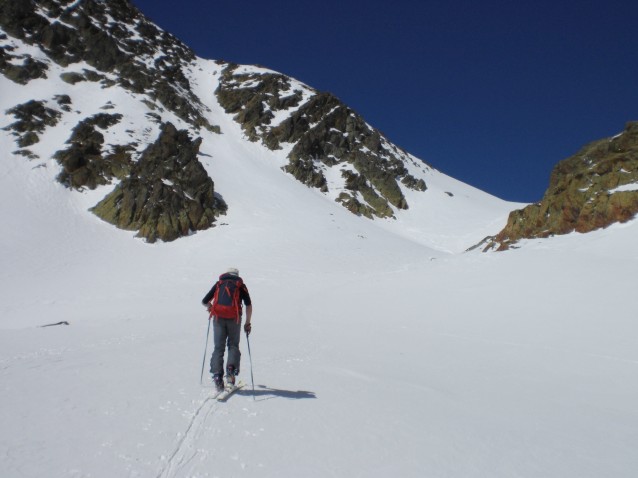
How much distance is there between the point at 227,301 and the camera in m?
5.75

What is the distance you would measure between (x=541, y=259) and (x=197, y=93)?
7300 centimetres

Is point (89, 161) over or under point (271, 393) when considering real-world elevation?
over

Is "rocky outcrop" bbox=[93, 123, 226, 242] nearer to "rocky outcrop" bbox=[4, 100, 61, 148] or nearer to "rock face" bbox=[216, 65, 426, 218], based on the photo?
"rocky outcrop" bbox=[4, 100, 61, 148]

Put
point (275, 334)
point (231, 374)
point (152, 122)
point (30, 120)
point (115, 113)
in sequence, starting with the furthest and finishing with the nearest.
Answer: point (152, 122) < point (115, 113) < point (30, 120) < point (275, 334) < point (231, 374)

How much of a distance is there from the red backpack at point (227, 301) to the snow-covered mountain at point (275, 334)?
106 cm

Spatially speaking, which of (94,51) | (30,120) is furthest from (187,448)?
(94,51)

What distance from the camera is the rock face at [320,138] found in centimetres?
5994

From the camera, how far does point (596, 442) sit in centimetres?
454

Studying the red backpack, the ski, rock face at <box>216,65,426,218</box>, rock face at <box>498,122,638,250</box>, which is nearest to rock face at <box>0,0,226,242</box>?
rock face at <box>216,65,426,218</box>

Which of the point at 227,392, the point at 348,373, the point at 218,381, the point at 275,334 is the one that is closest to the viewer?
the point at 227,392

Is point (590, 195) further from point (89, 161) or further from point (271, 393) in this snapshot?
point (89, 161)

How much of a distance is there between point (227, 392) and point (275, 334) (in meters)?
5.76

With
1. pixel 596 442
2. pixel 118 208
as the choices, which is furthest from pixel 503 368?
pixel 118 208

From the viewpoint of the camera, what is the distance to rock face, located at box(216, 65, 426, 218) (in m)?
59.9
